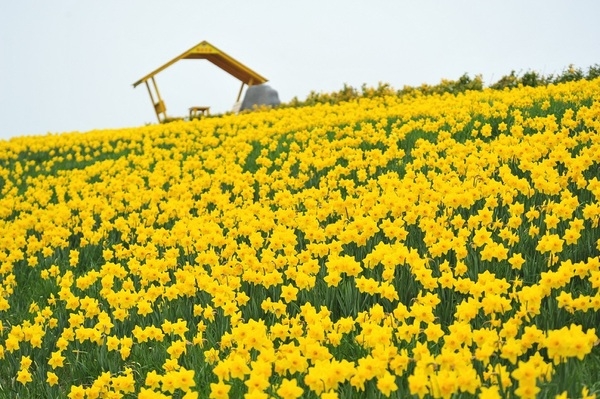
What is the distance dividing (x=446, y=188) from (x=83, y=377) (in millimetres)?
3802

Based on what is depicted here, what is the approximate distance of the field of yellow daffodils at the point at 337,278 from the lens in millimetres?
3355

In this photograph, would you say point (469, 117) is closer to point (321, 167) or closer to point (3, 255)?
point (321, 167)

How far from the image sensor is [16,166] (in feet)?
50.9

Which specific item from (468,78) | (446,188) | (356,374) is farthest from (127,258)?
(468,78)

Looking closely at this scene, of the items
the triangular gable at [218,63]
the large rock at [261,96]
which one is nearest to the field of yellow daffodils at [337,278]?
the large rock at [261,96]

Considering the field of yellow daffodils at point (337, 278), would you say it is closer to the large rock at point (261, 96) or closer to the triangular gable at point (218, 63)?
the large rock at point (261, 96)

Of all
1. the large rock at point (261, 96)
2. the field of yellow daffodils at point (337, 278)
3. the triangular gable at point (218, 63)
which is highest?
the triangular gable at point (218, 63)

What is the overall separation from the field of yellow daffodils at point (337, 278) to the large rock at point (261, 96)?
14839 mm

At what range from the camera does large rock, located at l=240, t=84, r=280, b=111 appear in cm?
2673

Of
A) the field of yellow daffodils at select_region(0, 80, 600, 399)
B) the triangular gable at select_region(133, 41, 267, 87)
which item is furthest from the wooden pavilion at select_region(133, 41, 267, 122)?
the field of yellow daffodils at select_region(0, 80, 600, 399)

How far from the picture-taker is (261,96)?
2689 centimetres

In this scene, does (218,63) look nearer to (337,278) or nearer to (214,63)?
(214,63)

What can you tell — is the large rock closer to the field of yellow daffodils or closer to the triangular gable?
the triangular gable

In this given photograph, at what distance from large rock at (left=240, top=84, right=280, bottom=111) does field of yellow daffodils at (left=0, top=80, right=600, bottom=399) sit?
48.7 ft
